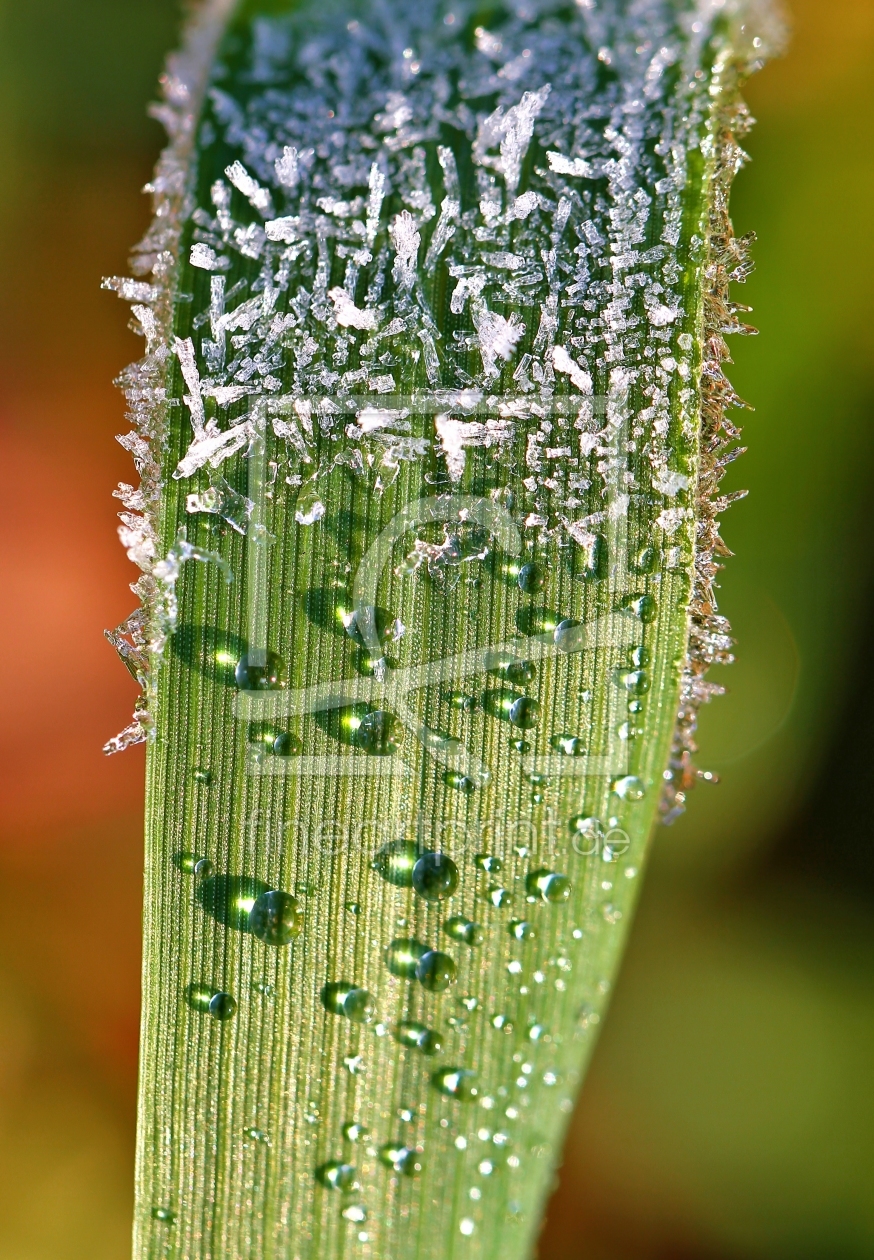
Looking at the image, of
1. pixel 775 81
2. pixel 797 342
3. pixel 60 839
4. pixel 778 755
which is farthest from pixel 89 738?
pixel 775 81

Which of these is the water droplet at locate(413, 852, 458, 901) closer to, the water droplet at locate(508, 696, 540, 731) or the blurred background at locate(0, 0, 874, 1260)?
the water droplet at locate(508, 696, 540, 731)

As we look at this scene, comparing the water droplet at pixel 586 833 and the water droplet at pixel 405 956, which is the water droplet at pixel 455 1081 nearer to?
the water droplet at pixel 405 956

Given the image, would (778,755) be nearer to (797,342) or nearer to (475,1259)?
(797,342)

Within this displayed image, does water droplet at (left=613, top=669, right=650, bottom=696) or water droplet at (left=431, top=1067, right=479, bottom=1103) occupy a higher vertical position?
water droplet at (left=613, top=669, right=650, bottom=696)

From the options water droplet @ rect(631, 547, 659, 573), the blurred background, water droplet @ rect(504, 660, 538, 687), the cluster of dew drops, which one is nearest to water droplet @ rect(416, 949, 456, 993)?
the cluster of dew drops

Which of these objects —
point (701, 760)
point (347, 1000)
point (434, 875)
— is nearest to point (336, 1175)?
point (347, 1000)

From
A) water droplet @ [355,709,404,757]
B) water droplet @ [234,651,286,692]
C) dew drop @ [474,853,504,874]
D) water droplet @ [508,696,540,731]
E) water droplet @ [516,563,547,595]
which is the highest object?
water droplet @ [516,563,547,595]
